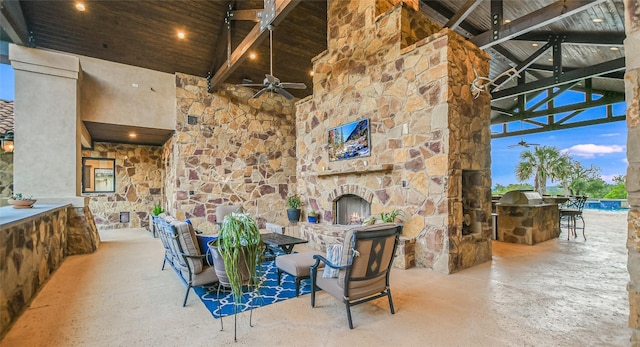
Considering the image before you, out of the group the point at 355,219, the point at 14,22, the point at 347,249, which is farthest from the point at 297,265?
the point at 14,22

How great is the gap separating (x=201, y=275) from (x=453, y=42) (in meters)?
4.60

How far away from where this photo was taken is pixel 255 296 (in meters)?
3.31

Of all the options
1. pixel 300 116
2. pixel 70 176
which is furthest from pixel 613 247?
pixel 70 176

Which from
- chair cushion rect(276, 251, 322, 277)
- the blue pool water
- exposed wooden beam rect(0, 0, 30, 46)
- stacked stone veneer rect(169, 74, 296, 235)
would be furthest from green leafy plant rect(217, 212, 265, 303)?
the blue pool water

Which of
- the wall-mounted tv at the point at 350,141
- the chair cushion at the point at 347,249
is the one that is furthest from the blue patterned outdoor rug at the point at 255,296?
the wall-mounted tv at the point at 350,141

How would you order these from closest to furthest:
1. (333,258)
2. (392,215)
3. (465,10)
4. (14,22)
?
1. (333,258)
2. (392,215)
3. (14,22)
4. (465,10)

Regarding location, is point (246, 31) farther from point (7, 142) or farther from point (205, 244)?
point (7, 142)

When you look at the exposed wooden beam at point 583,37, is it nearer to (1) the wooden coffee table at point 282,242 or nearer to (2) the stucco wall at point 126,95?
(1) the wooden coffee table at point 282,242

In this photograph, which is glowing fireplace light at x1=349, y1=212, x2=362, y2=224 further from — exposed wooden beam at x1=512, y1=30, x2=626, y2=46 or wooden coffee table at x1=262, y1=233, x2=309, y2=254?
→ exposed wooden beam at x1=512, y1=30, x2=626, y2=46

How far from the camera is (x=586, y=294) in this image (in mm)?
3355

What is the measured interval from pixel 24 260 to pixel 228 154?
492 cm

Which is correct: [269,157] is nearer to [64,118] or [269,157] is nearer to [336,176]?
[336,176]

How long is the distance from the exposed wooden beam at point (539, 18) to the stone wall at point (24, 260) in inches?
286

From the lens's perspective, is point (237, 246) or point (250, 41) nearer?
point (237, 246)
